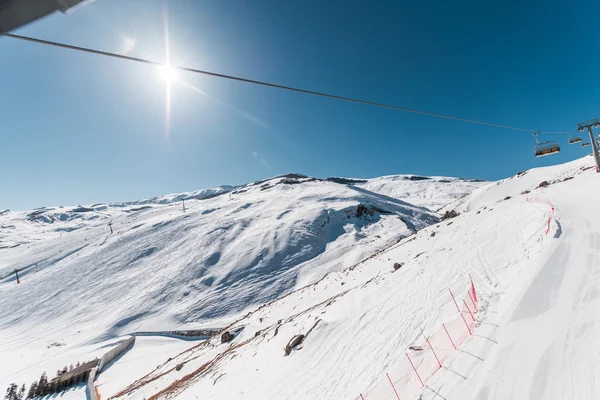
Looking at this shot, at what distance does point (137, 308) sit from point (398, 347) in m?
41.1

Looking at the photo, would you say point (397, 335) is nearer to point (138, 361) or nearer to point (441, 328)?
point (441, 328)

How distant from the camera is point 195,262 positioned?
46.8m

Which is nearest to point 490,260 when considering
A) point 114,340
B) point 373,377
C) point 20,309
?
point 373,377

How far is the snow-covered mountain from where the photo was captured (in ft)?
117

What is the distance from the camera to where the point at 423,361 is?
8414 millimetres

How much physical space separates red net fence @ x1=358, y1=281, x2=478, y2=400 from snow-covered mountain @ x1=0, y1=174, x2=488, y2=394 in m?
30.1

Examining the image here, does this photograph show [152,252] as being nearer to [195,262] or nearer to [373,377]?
[195,262]

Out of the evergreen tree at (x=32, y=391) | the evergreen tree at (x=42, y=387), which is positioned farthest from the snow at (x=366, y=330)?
the evergreen tree at (x=32, y=391)

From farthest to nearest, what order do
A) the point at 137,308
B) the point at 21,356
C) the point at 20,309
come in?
the point at 20,309 < the point at 137,308 < the point at 21,356

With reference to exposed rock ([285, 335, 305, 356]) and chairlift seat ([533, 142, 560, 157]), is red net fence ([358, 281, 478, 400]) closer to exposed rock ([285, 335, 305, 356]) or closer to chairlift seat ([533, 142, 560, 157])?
exposed rock ([285, 335, 305, 356])

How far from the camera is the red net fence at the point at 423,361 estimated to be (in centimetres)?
764

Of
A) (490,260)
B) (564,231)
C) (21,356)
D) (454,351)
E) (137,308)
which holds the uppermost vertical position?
(564,231)

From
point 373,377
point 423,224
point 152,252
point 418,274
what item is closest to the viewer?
point 373,377

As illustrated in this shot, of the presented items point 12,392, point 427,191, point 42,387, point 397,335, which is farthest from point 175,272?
point 427,191
